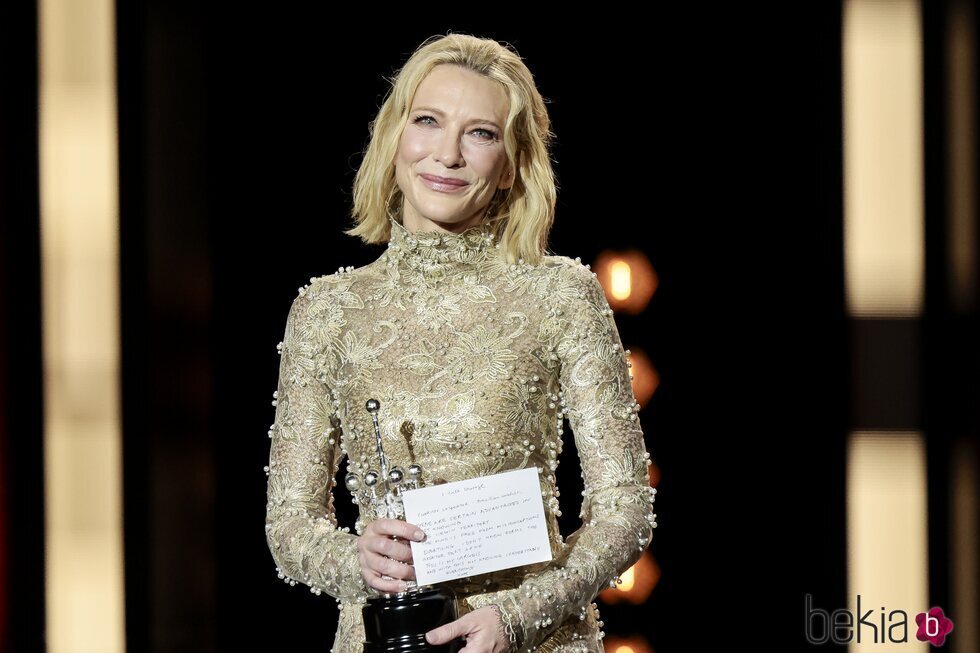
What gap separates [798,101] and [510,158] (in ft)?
5.11

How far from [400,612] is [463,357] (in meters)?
0.43

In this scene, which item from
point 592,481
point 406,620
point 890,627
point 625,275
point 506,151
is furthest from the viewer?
point 625,275

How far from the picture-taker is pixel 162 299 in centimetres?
313

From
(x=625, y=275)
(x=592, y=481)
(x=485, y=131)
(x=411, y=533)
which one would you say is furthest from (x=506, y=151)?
(x=625, y=275)

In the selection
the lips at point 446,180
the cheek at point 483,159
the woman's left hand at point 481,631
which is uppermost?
the cheek at point 483,159

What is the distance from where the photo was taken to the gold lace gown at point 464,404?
190 centimetres

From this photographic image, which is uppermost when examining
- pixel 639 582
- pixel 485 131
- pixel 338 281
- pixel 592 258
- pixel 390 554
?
pixel 485 131

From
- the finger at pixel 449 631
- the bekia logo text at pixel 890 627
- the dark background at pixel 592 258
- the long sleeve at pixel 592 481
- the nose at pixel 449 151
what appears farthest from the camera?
the dark background at pixel 592 258

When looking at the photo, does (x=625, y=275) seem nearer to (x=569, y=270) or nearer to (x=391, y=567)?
(x=569, y=270)

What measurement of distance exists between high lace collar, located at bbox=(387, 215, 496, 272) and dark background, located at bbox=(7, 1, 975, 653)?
1225 mm

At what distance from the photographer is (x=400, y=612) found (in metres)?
1.73

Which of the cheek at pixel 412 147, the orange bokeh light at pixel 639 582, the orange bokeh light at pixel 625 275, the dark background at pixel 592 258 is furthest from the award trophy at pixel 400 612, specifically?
the orange bokeh light at pixel 639 582

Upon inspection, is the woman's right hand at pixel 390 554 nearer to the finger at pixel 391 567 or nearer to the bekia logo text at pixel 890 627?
the finger at pixel 391 567

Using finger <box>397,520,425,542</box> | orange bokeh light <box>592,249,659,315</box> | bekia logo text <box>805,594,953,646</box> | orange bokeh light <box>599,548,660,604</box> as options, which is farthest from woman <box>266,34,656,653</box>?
orange bokeh light <box>599,548,660,604</box>
